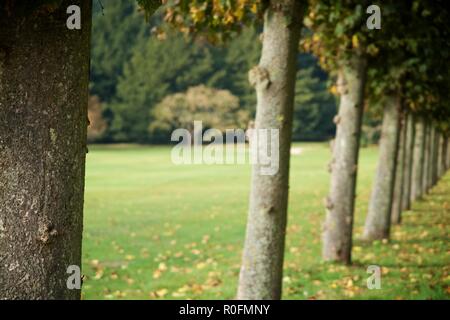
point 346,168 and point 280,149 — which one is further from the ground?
point 280,149

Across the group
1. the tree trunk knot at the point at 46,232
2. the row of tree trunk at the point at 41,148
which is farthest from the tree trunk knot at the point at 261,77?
the tree trunk knot at the point at 46,232

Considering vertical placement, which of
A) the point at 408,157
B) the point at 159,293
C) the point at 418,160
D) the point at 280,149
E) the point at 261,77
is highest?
the point at 261,77

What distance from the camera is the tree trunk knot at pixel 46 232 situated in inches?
90.1

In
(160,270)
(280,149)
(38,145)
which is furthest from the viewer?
(160,270)

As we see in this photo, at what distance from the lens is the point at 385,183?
1195cm

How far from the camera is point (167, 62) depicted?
67375mm

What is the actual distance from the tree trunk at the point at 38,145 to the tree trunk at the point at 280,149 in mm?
3313

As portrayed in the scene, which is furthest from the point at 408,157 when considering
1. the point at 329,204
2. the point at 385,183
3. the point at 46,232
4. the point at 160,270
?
the point at 46,232

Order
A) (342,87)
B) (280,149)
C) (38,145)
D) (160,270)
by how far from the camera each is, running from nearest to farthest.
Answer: (38,145) < (280,149) < (160,270) < (342,87)

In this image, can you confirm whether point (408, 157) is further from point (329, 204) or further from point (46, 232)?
point (46, 232)

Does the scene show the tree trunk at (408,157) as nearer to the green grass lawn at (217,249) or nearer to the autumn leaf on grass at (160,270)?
the green grass lawn at (217,249)

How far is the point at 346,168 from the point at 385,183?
2.85 meters
